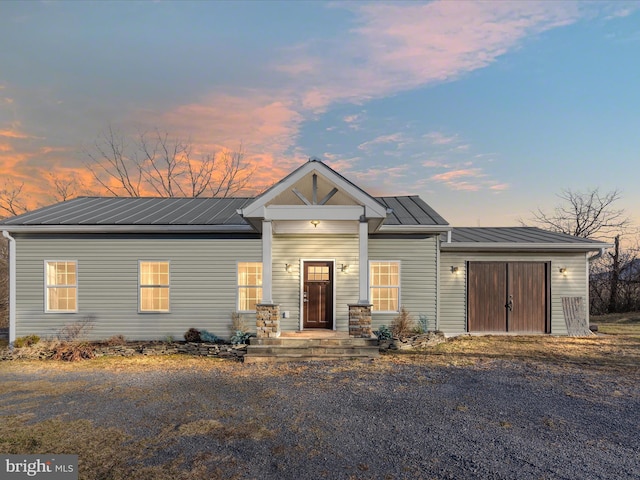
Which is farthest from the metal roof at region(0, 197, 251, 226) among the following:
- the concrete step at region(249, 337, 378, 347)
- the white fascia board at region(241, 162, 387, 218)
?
the concrete step at region(249, 337, 378, 347)

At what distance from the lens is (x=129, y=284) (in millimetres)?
11273

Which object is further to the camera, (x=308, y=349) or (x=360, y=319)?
(x=360, y=319)

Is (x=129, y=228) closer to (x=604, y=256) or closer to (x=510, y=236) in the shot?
(x=510, y=236)

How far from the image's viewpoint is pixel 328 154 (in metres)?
19.3

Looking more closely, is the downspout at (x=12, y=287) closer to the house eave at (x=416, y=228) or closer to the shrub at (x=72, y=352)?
the shrub at (x=72, y=352)

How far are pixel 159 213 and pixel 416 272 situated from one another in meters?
8.51

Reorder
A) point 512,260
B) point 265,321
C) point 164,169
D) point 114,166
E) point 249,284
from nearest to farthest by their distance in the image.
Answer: point 265,321 < point 249,284 < point 512,260 < point 114,166 < point 164,169

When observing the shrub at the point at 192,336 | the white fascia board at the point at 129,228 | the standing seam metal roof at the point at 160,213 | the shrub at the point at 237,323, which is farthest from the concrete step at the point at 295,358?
the standing seam metal roof at the point at 160,213

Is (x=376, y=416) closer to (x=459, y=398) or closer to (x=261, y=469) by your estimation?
(x=459, y=398)

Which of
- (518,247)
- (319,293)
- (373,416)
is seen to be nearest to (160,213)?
(319,293)

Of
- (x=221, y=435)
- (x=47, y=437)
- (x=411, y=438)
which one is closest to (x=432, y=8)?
(x=411, y=438)

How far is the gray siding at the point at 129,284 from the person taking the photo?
36.7ft

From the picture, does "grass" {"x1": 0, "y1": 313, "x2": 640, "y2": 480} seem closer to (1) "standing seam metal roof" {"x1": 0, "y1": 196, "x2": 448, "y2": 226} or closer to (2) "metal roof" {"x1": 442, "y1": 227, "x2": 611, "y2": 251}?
(2) "metal roof" {"x1": 442, "y1": 227, "x2": 611, "y2": 251}

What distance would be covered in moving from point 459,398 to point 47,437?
605 cm
